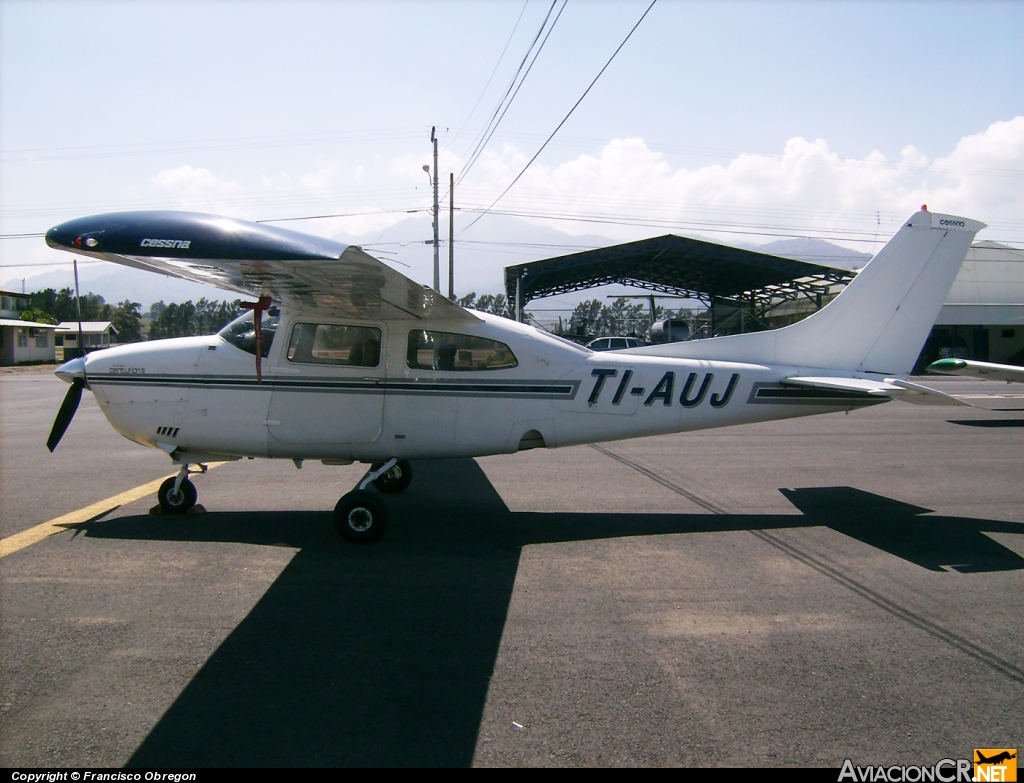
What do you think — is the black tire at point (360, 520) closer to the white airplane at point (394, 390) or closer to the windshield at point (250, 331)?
the white airplane at point (394, 390)

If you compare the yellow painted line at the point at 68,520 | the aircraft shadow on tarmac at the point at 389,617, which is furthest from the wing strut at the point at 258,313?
the yellow painted line at the point at 68,520

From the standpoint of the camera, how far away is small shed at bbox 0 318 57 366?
42.4 m

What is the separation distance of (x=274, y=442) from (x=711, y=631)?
4216 millimetres

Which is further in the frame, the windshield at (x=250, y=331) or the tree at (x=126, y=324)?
the tree at (x=126, y=324)

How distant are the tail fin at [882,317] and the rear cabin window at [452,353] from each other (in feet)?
5.44

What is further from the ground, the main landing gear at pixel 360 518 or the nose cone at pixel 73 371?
the nose cone at pixel 73 371

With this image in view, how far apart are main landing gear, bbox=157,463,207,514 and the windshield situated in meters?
1.31

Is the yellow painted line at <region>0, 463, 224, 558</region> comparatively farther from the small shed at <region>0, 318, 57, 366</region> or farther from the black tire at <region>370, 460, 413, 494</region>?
the small shed at <region>0, 318, 57, 366</region>

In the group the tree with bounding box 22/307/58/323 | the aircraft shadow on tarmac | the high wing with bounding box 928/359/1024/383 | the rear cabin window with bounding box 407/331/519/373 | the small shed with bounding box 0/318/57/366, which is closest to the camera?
the aircraft shadow on tarmac

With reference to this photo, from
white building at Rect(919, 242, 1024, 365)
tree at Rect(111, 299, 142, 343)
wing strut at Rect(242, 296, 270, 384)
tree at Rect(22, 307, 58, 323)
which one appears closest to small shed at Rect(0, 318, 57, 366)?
tree at Rect(22, 307, 58, 323)

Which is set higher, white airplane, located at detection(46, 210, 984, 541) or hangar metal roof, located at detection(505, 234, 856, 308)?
hangar metal roof, located at detection(505, 234, 856, 308)

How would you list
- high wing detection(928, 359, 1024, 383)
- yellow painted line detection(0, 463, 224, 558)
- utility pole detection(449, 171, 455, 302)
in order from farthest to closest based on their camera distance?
utility pole detection(449, 171, 455, 302) < high wing detection(928, 359, 1024, 383) < yellow painted line detection(0, 463, 224, 558)

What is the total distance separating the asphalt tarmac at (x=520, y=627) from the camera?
3.01 metres

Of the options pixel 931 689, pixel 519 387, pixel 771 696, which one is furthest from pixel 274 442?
pixel 931 689
